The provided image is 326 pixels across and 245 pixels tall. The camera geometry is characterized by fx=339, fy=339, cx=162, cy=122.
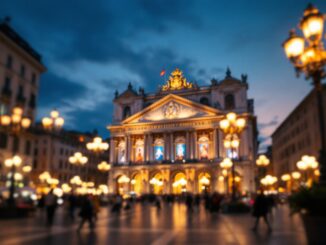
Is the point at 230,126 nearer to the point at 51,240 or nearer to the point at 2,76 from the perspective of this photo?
the point at 51,240

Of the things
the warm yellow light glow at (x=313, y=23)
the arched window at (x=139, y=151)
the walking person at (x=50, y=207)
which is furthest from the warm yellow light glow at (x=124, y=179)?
the warm yellow light glow at (x=313, y=23)

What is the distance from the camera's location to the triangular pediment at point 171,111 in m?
62.8

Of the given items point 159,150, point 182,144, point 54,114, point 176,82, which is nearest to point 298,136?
point 182,144

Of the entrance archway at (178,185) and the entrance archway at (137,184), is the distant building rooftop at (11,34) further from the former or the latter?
the entrance archway at (178,185)

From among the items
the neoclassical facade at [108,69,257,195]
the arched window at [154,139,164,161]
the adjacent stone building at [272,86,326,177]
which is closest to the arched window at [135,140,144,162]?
the neoclassical facade at [108,69,257,195]

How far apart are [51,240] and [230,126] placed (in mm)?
16516

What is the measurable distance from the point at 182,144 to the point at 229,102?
39.5ft

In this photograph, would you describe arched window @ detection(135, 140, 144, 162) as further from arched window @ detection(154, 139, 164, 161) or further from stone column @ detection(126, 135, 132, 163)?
arched window @ detection(154, 139, 164, 161)

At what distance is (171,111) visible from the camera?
65.2 meters

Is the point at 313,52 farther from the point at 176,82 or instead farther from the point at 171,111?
the point at 176,82

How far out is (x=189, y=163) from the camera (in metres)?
60.9

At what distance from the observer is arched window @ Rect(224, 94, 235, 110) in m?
64.3

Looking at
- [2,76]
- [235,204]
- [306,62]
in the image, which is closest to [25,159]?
[2,76]

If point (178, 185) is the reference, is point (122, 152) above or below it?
above
